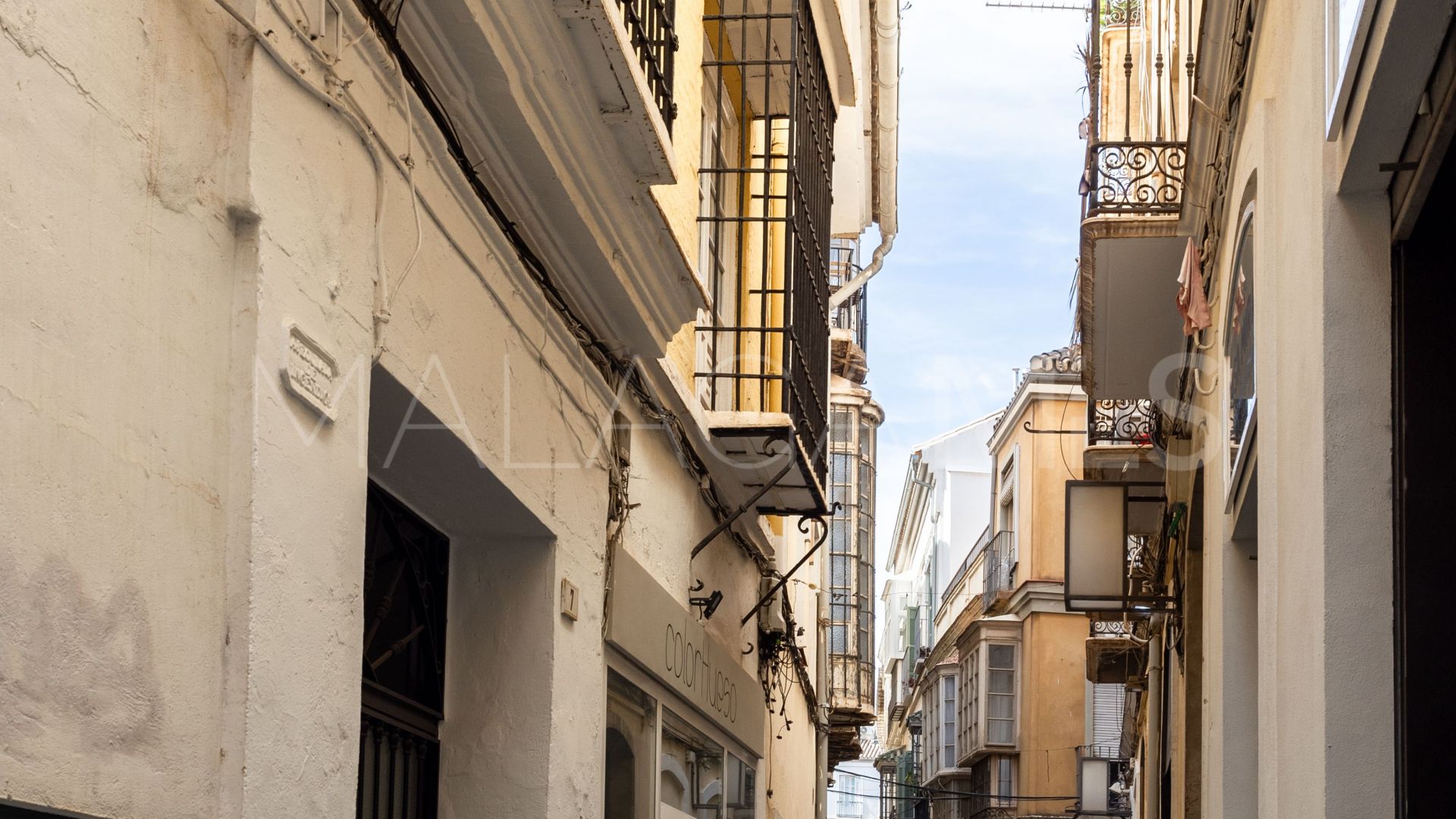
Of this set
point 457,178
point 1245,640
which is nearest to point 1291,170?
point 457,178

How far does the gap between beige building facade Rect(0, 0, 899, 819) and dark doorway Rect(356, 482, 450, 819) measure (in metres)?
0.02

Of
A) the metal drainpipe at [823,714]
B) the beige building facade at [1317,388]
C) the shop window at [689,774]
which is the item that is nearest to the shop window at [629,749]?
the shop window at [689,774]

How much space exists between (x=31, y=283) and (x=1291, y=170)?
347cm

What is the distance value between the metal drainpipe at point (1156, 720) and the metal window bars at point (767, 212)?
356cm

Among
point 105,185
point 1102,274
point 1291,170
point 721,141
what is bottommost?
point 105,185

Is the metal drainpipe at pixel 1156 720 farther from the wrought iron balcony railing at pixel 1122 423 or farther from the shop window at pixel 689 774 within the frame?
the shop window at pixel 689 774

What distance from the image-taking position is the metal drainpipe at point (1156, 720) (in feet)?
45.0

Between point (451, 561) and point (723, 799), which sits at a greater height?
point (451, 561)

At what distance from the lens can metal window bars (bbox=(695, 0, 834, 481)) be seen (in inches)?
380

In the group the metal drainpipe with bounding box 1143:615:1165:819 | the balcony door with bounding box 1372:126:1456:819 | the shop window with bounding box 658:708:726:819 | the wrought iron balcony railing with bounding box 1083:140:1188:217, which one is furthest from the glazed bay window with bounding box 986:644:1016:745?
the balcony door with bounding box 1372:126:1456:819

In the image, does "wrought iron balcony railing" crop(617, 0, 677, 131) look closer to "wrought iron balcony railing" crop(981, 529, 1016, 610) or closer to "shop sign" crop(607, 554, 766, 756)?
"shop sign" crop(607, 554, 766, 756)

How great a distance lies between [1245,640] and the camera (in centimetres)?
759

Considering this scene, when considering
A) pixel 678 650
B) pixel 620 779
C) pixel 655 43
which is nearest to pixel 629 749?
pixel 620 779

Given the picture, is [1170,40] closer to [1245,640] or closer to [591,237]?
[1245,640]
